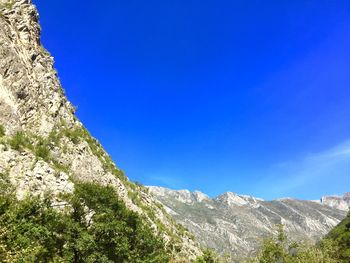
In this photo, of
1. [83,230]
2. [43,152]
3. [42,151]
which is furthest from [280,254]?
[42,151]

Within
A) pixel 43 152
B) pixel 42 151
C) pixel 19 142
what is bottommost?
pixel 19 142

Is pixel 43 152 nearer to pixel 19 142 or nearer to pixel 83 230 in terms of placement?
pixel 19 142

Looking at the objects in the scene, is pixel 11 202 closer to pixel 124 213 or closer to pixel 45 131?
pixel 124 213

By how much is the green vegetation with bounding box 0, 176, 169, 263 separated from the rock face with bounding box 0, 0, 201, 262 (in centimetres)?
1051

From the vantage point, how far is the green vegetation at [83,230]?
42625 mm

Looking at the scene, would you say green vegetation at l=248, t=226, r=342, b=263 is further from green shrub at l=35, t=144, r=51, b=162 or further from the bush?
the bush

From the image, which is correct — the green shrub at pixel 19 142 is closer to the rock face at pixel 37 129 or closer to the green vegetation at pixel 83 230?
the rock face at pixel 37 129

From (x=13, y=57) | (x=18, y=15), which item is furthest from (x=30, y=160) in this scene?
(x=18, y=15)

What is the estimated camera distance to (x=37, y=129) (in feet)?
257

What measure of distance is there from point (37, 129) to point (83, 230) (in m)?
37.2

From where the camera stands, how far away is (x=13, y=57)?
3179 inches

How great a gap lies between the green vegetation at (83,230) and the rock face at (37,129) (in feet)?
34.5

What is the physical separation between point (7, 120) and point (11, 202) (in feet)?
103

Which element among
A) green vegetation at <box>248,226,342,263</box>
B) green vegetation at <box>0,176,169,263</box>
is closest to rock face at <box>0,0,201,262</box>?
green vegetation at <box>0,176,169,263</box>
